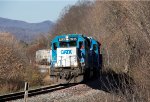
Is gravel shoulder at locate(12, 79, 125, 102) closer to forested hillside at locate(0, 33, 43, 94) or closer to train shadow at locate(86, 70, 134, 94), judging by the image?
train shadow at locate(86, 70, 134, 94)

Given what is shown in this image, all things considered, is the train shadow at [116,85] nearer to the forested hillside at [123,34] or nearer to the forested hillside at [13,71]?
the forested hillside at [123,34]

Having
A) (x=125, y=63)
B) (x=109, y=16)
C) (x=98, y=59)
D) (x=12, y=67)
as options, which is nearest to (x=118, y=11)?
(x=109, y=16)

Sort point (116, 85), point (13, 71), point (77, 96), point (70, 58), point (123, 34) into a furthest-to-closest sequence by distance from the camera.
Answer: point (123, 34)
point (13, 71)
point (70, 58)
point (116, 85)
point (77, 96)

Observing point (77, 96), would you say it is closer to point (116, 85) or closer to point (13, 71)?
point (116, 85)

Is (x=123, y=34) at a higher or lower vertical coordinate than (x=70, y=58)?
higher

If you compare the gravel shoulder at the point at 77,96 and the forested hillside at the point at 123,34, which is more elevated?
the forested hillside at the point at 123,34

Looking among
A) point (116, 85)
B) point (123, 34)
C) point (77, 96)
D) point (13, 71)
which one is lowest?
point (77, 96)

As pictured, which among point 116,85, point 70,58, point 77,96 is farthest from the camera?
point 70,58

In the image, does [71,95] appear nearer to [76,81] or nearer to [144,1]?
[76,81]

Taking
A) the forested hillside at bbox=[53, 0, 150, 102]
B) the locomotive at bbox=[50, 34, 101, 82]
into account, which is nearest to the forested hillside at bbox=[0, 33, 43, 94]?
the locomotive at bbox=[50, 34, 101, 82]

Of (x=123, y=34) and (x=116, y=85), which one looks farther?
(x=123, y=34)

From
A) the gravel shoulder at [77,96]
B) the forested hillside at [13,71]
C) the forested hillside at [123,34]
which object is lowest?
the gravel shoulder at [77,96]

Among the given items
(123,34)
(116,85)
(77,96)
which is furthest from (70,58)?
(123,34)


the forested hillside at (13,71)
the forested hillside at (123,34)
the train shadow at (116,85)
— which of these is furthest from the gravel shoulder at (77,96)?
the forested hillside at (13,71)
